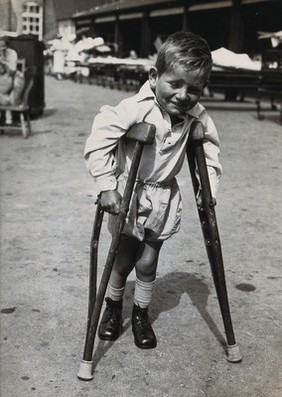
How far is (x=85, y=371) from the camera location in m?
2.22

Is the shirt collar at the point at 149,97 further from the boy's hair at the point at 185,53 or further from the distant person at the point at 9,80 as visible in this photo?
the distant person at the point at 9,80

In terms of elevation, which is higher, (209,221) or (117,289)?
(209,221)

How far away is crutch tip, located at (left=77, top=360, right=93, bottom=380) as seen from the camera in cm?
222

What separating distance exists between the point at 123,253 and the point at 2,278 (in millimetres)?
906

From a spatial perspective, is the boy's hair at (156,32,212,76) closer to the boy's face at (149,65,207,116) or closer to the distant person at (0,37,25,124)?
the boy's face at (149,65,207,116)

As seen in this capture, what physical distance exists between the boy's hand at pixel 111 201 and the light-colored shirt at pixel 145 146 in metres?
0.02

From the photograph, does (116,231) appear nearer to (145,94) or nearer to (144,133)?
(144,133)

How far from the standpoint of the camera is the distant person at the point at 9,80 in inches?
312

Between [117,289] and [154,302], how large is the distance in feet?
1.25

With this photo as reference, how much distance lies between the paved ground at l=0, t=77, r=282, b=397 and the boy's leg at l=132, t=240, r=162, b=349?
0.18 ft

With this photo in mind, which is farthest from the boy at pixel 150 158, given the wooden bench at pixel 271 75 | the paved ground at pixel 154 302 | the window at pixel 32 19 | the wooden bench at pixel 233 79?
the wooden bench at pixel 233 79

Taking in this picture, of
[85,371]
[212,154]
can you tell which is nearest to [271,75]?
[212,154]

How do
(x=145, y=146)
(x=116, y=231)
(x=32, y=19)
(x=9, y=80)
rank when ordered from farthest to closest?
(x=32, y=19) < (x=9, y=80) < (x=145, y=146) < (x=116, y=231)

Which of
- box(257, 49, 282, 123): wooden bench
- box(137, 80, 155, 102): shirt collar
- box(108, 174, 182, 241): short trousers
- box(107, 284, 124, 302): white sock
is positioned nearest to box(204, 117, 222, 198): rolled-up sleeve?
box(108, 174, 182, 241): short trousers
